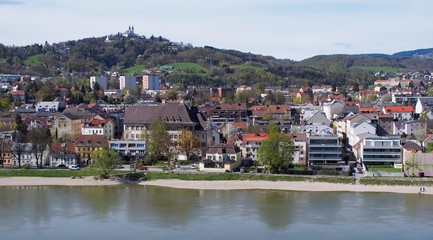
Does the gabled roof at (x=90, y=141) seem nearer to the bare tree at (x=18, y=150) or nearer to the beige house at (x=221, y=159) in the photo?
the bare tree at (x=18, y=150)

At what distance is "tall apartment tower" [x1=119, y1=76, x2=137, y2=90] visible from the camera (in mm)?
57500

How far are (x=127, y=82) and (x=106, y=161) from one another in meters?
38.5

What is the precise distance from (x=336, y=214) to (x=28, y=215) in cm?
797

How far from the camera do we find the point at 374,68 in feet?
311

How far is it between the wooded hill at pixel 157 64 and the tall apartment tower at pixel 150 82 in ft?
10.5

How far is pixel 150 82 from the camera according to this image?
2288 inches

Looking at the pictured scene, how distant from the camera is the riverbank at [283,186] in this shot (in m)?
18.3

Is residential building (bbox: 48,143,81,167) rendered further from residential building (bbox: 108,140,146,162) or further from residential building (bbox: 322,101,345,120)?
residential building (bbox: 322,101,345,120)

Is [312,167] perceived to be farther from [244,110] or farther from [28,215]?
[244,110]

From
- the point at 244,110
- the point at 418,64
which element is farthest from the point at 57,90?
the point at 418,64

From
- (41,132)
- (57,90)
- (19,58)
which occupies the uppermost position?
(19,58)

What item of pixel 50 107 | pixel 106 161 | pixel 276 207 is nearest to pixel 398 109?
pixel 106 161

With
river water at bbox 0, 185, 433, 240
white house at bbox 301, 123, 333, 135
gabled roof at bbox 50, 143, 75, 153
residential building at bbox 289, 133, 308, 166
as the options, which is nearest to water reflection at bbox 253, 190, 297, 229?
river water at bbox 0, 185, 433, 240

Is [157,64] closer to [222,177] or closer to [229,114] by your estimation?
[229,114]
